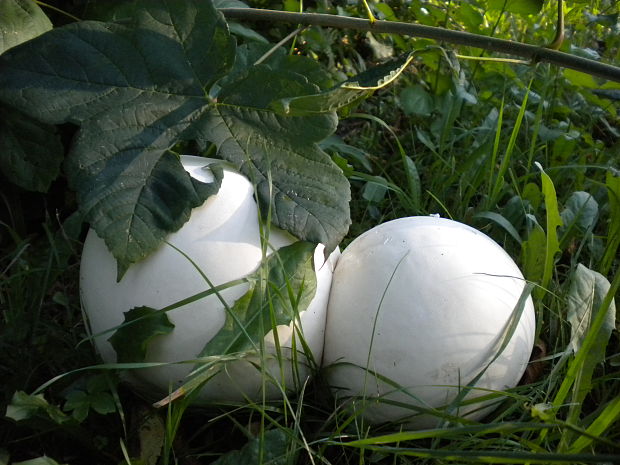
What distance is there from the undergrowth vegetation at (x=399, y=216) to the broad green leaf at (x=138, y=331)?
7 cm

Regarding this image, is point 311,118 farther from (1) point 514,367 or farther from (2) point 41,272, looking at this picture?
(2) point 41,272

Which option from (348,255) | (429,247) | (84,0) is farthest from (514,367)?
(84,0)

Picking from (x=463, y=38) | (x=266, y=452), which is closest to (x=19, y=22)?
(x=463, y=38)

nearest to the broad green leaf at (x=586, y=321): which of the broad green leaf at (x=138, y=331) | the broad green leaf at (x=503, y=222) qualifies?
the broad green leaf at (x=503, y=222)

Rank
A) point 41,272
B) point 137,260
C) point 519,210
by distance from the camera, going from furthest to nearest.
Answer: point 519,210, point 41,272, point 137,260

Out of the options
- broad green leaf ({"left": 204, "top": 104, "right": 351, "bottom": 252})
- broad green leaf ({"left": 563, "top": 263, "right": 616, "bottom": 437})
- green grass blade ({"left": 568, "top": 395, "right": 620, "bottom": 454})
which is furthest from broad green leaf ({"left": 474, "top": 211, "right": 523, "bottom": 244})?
green grass blade ({"left": 568, "top": 395, "right": 620, "bottom": 454})

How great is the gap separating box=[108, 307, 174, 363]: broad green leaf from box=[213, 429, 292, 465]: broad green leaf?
0.25 meters

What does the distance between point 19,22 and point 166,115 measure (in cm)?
43

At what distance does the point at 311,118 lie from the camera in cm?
148

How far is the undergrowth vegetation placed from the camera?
4.24 feet

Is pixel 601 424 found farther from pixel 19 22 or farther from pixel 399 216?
pixel 19 22

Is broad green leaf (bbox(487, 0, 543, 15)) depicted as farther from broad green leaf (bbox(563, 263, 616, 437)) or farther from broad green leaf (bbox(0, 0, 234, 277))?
broad green leaf (bbox(0, 0, 234, 277))

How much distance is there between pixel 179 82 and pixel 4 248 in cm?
86

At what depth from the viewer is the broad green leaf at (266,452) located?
1259 mm
